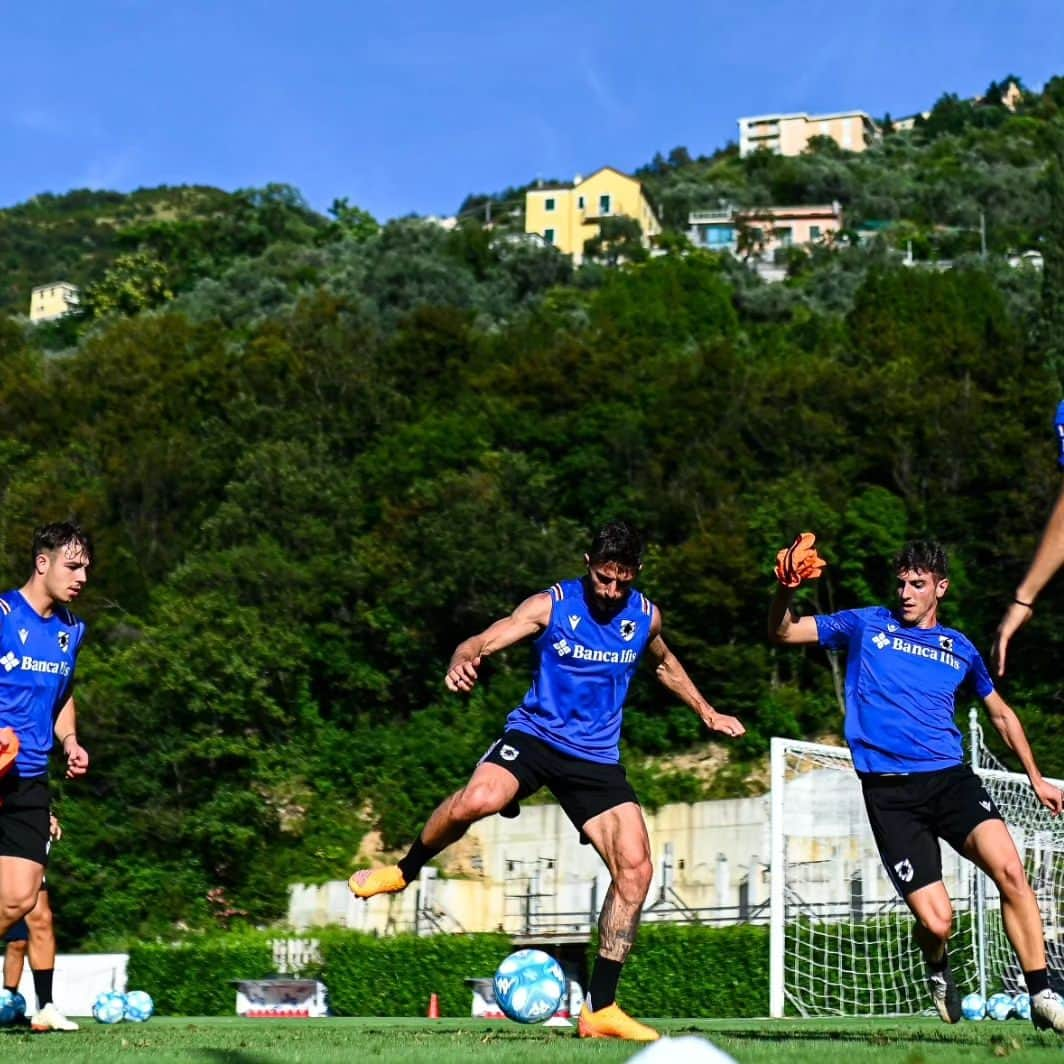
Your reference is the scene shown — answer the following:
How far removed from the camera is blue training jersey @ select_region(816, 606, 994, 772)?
31.3ft

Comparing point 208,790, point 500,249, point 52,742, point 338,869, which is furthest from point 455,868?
point 500,249

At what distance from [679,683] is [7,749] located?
398 cm

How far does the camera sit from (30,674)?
34.0 feet

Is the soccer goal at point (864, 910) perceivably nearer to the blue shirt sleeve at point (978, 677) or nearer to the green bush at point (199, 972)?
the blue shirt sleeve at point (978, 677)

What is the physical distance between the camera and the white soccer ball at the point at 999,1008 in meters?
15.4

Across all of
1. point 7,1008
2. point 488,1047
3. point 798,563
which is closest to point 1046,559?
point 798,563

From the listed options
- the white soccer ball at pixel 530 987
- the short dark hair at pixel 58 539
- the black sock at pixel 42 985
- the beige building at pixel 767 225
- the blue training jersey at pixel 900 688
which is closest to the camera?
the blue training jersey at pixel 900 688

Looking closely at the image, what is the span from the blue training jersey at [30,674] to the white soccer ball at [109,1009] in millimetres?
4128

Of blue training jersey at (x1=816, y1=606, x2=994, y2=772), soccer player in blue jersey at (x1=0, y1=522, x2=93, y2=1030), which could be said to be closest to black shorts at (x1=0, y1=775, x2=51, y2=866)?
soccer player in blue jersey at (x1=0, y1=522, x2=93, y2=1030)

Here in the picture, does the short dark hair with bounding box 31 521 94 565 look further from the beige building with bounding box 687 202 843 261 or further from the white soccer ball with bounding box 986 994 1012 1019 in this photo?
the beige building with bounding box 687 202 843 261

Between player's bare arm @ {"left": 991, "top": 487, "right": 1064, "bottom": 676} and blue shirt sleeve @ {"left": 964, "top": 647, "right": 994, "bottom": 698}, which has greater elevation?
player's bare arm @ {"left": 991, "top": 487, "right": 1064, "bottom": 676}

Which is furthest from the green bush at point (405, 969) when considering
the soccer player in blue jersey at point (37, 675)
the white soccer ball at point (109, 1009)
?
the soccer player in blue jersey at point (37, 675)

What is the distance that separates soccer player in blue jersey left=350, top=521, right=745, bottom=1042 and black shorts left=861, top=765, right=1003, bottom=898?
96cm

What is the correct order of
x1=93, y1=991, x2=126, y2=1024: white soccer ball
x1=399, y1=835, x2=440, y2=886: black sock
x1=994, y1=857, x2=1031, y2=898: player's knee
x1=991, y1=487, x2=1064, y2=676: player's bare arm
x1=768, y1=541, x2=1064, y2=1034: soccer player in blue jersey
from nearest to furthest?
1. x1=991, y1=487, x2=1064, y2=676: player's bare arm
2. x1=994, y1=857, x2=1031, y2=898: player's knee
3. x1=768, y1=541, x2=1064, y2=1034: soccer player in blue jersey
4. x1=399, y1=835, x2=440, y2=886: black sock
5. x1=93, y1=991, x2=126, y2=1024: white soccer ball
